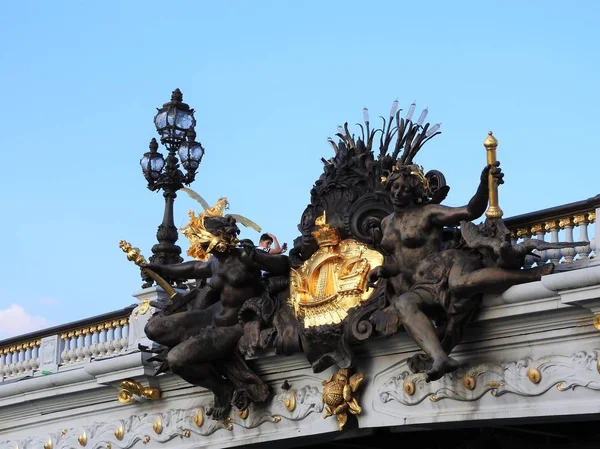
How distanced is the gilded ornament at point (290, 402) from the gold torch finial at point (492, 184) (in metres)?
3.84

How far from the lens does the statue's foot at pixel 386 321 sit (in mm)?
16297

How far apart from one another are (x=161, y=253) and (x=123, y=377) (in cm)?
181

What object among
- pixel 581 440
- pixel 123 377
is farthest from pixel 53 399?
pixel 581 440

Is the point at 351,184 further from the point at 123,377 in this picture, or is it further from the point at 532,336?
the point at 123,377

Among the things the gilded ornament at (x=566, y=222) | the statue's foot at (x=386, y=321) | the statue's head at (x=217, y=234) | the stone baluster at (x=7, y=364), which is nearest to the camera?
the gilded ornament at (x=566, y=222)

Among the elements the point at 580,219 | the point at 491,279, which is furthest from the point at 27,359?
the point at 580,219

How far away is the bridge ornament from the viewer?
15.8m

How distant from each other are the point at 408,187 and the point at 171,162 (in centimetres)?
528

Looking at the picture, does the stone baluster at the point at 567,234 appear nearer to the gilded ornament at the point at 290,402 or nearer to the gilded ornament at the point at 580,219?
the gilded ornament at the point at 580,219

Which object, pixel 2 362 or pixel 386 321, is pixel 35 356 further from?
pixel 386 321

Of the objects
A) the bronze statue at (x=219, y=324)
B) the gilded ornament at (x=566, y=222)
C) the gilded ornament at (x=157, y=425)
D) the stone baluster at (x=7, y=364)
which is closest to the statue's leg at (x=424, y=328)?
the gilded ornament at (x=566, y=222)

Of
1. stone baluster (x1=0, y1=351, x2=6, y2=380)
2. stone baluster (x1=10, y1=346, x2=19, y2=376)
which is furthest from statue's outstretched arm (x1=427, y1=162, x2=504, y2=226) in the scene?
stone baluster (x1=0, y1=351, x2=6, y2=380)

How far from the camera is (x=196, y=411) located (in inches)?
768

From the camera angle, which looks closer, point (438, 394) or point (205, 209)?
point (438, 394)
